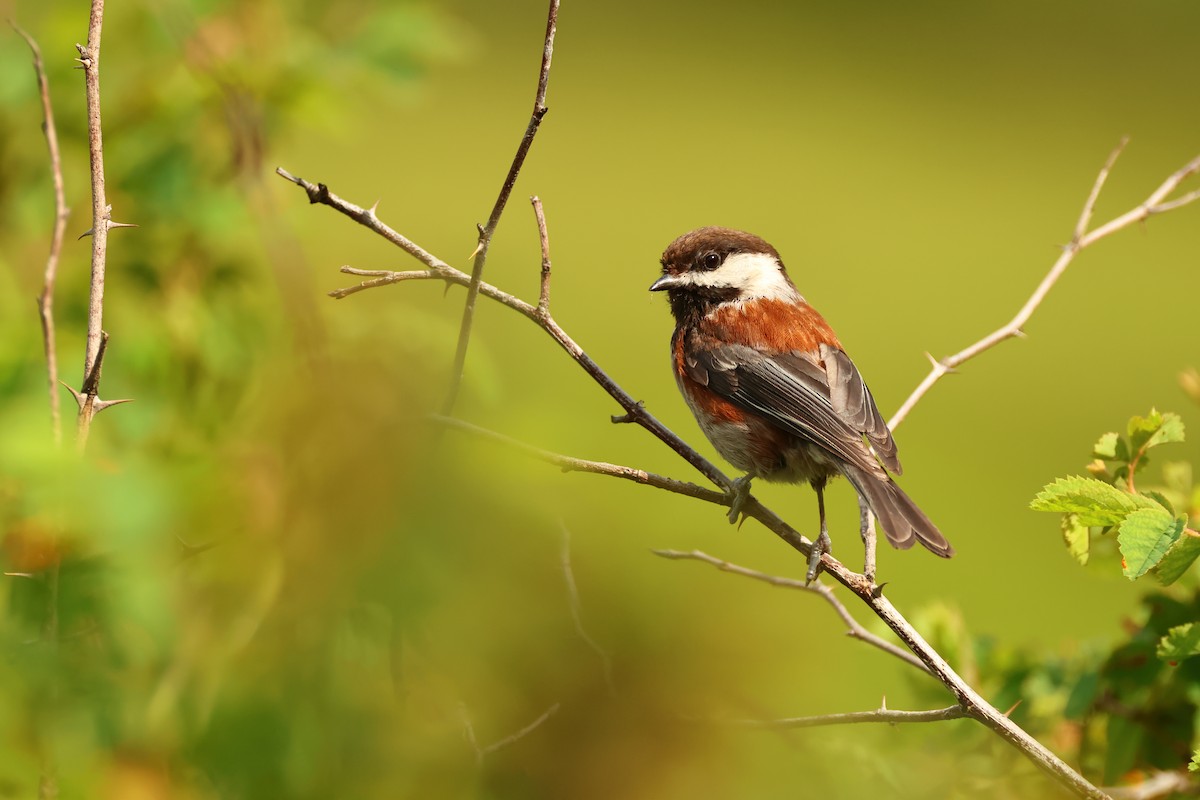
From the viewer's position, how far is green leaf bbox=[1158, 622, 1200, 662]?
175cm

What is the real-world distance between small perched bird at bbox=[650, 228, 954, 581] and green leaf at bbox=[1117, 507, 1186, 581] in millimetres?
827

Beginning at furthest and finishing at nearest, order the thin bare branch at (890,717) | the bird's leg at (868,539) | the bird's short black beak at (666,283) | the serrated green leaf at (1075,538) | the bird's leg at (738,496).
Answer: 1. the bird's short black beak at (666,283)
2. the bird's leg at (738,496)
3. the bird's leg at (868,539)
4. the serrated green leaf at (1075,538)
5. the thin bare branch at (890,717)

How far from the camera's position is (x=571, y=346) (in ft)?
6.99

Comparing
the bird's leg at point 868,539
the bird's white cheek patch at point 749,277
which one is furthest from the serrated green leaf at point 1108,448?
the bird's white cheek patch at point 749,277

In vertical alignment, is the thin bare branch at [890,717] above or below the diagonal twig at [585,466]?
below

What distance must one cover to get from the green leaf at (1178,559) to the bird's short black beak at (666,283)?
1806 mm

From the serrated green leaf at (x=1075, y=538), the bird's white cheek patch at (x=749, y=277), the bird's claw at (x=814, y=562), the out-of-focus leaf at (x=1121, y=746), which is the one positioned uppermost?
the serrated green leaf at (x=1075, y=538)

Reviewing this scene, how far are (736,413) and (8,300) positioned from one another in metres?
1.75

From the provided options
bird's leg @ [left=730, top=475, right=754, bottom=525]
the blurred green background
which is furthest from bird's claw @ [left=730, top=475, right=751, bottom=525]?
the blurred green background

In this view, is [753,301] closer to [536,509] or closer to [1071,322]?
[536,509]

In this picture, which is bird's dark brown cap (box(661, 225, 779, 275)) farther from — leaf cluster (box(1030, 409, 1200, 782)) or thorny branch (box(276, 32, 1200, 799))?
leaf cluster (box(1030, 409, 1200, 782))

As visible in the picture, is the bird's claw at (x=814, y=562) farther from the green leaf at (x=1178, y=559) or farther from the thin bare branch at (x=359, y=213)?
the thin bare branch at (x=359, y=213)

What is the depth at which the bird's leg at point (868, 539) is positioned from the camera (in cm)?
205

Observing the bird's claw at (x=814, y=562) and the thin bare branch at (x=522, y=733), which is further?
the bird's claw at (x=814, y=562)
